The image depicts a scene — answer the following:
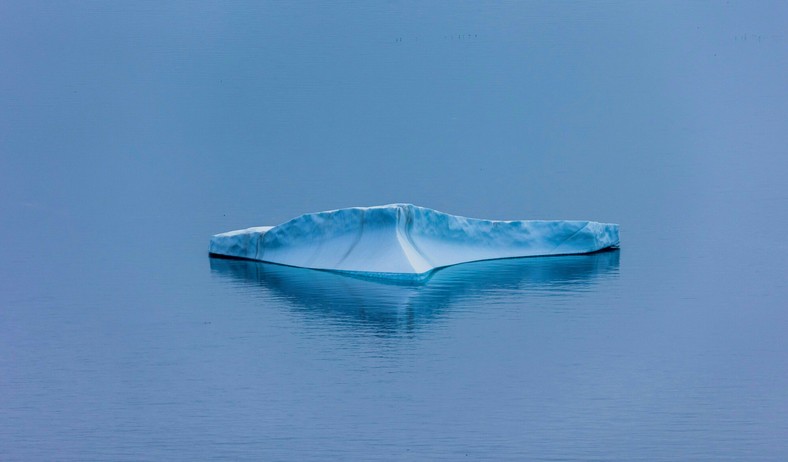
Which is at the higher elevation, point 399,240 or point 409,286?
point 399,240

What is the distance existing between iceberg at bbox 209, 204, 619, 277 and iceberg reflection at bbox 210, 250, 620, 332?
6.9 inches

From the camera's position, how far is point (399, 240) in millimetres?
10320

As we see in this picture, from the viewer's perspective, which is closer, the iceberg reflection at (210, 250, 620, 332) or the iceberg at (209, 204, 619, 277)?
the iceberg reflection at (210, 250, 620, 332)

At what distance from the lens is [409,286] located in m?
9.50

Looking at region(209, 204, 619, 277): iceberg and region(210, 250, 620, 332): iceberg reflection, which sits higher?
region(209, 204, 619, 277): iceberg

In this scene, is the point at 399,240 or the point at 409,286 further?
the point at 399,240

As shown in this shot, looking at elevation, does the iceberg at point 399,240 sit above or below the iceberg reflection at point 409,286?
above

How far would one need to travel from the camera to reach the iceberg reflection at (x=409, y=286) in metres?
8.05

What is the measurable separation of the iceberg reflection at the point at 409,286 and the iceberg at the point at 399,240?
6.9 inches

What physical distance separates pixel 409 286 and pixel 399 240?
923 millimetres

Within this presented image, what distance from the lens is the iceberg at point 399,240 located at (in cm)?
1034

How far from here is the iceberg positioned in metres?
10.3

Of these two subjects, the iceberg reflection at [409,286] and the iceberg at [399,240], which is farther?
the iceberg at [399,240]

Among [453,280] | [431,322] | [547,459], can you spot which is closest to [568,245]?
[453,280]
